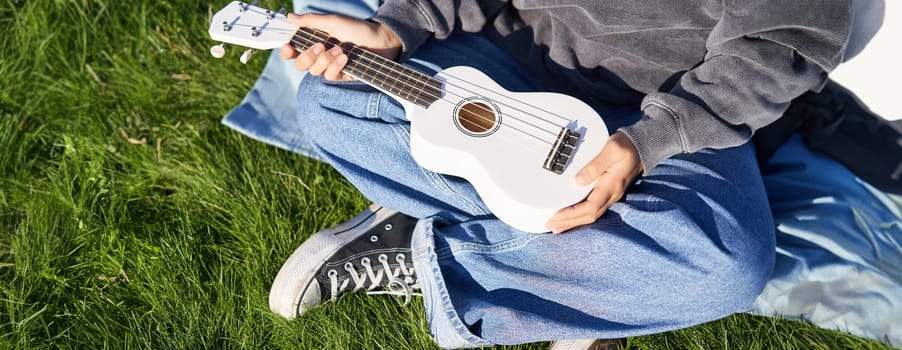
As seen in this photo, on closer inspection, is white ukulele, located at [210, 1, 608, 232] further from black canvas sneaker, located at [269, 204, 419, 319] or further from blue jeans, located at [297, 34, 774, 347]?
black canvas sneaker, located at [269, 204, 419, 319]

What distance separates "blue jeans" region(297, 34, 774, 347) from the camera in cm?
191

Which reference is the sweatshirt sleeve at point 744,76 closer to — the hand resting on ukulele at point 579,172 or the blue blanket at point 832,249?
the hand resting on ukulele at point 579,172

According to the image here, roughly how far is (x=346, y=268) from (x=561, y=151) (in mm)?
757

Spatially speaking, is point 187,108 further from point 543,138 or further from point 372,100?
point 543,138

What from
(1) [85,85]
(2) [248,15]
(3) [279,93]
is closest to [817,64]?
(2) [248,15]

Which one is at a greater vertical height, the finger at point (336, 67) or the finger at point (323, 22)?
the finger at point (323, 22)

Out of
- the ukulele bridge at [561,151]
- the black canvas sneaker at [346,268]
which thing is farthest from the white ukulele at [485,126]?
the black canvas sneaker at [346,268]

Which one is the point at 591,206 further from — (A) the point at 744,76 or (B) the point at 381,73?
(B) the point at 381,73

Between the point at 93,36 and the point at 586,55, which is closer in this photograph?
the point at 586,55

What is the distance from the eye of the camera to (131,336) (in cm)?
219

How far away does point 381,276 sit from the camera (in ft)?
7.36

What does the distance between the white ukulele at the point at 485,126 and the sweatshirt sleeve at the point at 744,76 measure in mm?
169

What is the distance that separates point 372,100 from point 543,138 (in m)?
0.51

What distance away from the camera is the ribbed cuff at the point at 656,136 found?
187 cm
